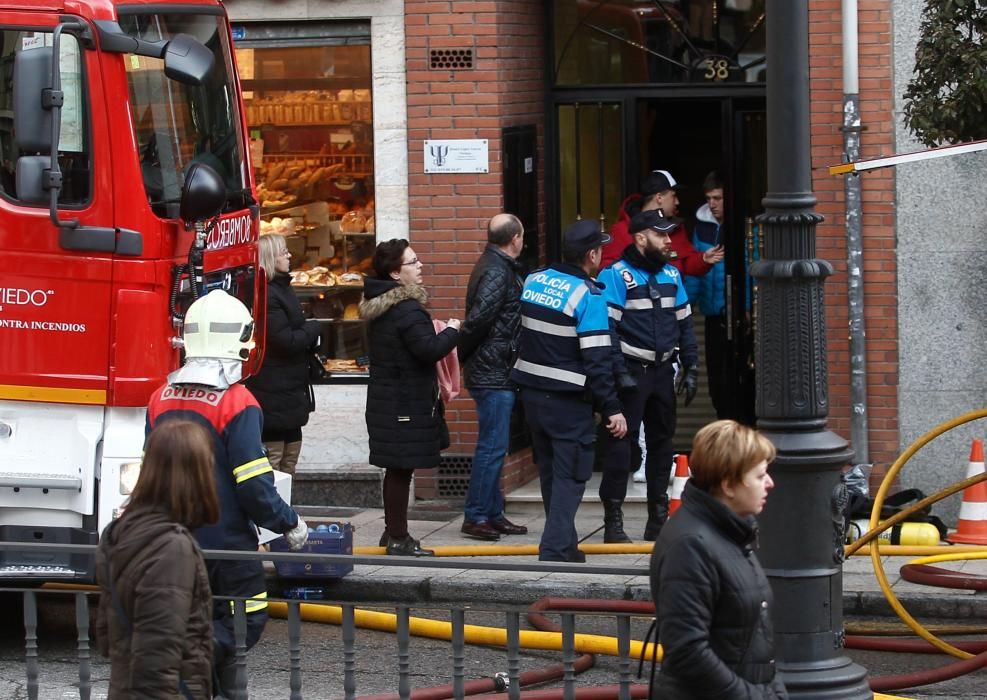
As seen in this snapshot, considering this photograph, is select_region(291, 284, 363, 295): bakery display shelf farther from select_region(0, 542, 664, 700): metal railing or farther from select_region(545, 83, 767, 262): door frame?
select_region(0, 542, 664, 700): metal railing

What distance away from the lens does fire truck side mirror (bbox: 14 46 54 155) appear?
7.69m

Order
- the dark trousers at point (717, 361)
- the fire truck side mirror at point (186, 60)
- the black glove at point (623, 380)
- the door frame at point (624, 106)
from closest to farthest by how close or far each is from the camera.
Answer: the fire truck side mirror at point (186, 60), the black glove at point (623, 380), the door frame at point (624, 106), the dark trousers at point (717, 361)

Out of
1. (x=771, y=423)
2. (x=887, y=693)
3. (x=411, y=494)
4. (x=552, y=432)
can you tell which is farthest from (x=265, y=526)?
(x=411, y=494)

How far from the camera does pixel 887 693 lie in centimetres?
739

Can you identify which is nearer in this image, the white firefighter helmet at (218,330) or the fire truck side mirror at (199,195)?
the white firefighter helmet at (218,330)

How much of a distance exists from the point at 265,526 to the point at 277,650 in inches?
95.5

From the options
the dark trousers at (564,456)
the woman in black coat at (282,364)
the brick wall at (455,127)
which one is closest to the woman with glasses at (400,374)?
the woman in black coat at (282,364)

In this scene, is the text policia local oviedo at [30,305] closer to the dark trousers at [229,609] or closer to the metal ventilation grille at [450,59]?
the dark trousers at [229,609]

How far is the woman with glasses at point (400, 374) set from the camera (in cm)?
975

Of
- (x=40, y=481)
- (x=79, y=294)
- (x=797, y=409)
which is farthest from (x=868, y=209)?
(x=40, y=481)

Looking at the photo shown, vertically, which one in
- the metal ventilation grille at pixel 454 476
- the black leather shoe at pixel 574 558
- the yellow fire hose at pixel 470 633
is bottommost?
the yellow fire hose at pixel 470 633

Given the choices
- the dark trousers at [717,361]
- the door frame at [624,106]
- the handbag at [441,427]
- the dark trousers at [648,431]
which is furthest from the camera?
the dark trousers at [717,361]

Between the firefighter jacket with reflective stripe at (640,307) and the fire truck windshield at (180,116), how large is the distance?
234 centimetres

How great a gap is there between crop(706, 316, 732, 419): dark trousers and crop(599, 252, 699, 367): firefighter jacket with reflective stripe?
2288 mm
